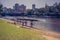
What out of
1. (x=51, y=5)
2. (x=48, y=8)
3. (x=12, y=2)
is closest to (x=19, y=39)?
(x=12, y=2)

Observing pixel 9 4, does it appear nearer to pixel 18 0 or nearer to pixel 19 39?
pixel 18 0

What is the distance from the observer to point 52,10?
8.09m

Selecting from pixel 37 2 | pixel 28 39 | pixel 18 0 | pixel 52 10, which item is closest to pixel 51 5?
pixel 52 10

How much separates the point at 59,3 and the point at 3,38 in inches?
210

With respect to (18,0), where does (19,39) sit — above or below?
below

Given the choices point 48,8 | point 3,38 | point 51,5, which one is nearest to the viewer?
point 3,38

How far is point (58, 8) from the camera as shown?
26.3 feet

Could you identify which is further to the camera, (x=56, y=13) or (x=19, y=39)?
(x=56, y=13)

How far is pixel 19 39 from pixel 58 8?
16.9 ft

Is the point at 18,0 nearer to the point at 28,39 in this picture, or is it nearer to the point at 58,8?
the point at 58,8

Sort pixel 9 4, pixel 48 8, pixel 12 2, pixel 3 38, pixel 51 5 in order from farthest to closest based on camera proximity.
A: pixel 48 8
pixel 51 5
pixel 12 2
pixel 9 4
pixel 3 38

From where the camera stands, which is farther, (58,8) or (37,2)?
(58,8)

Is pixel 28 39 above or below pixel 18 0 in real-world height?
below

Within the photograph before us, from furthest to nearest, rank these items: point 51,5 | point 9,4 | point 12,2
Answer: point 51,5, point 12,2, point 9,4
